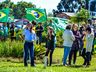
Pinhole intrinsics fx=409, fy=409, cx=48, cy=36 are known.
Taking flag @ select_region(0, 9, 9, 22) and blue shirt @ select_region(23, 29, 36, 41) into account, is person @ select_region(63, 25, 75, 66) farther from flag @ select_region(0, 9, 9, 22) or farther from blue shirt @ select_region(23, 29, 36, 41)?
flag @ select_region(0, 9, 9, 22)

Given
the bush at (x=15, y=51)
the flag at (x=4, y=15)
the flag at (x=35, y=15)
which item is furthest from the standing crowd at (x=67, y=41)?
the flag at (x=4, y=15)

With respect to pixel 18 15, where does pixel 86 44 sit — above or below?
above

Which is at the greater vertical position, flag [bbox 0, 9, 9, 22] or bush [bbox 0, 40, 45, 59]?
flag [bbox 0, 9, 9, 22]

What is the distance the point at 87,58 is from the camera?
747 inches

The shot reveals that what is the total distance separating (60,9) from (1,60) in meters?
109

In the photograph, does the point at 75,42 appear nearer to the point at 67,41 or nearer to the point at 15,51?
the point at 67,41

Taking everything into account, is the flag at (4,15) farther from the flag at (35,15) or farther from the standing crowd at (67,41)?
the standing crowd at (67,41)

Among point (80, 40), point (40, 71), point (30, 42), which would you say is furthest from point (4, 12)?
point (40, 71)

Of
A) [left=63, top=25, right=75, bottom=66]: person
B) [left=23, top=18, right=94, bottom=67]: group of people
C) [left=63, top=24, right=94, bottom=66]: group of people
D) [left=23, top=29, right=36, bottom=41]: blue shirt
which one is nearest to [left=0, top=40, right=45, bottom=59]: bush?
[left=23, top=18, right=94, bottom=67]: group of people

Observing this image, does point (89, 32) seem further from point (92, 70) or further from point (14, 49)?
point (14, 49)

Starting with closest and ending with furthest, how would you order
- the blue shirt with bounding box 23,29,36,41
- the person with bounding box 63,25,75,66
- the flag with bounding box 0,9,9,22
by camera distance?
the blue shirt with bounding box 23,29,36,41
the person with bounding box 63,25,75,66
the flag with bounding box 0,9,9,22

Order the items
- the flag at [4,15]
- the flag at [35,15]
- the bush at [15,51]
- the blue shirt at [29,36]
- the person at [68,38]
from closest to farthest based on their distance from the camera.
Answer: the blue shirt at [29,36], the person at [68,38], the bush at [15,51], the flag at [35,15], the flag at [4,15]

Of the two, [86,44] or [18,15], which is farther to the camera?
[18,15]

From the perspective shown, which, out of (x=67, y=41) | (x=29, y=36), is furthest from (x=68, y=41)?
(x=29, y=36)
